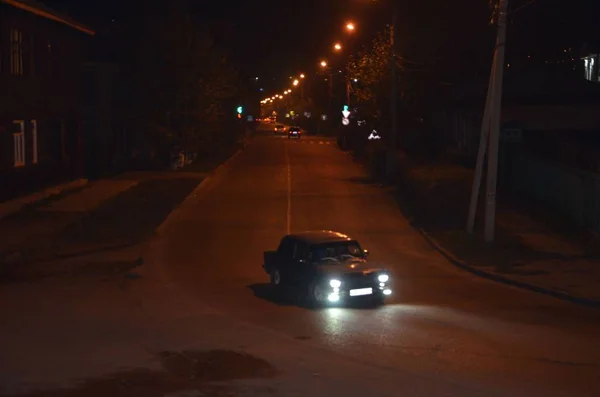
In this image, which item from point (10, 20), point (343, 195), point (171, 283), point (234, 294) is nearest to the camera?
point (234, 294)

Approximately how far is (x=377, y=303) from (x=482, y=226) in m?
12.4

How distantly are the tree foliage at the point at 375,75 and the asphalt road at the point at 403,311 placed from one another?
1447 centimetres

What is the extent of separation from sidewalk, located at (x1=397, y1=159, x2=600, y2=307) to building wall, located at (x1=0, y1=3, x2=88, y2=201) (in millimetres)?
14852

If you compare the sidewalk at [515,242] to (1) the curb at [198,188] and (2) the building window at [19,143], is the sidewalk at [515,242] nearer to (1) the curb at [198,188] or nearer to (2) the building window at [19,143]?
(1) the curb at [198,188]

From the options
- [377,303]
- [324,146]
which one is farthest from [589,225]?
[324,146]

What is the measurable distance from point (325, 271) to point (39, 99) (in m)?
23.9

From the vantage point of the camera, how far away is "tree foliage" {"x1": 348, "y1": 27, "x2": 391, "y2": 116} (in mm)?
51531

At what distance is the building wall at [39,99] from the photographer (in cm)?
3409

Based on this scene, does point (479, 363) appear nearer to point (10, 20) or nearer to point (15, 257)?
point (15, 257)

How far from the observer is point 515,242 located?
2672 cm

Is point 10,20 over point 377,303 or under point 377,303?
over

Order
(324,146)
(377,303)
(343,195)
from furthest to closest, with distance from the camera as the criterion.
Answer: (324,146), (343,195), (377,303)

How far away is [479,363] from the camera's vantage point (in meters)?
12.7

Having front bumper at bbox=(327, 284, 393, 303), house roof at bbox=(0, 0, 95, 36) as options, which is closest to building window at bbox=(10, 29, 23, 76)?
house roof at bbox=(0, 0, 95, 36)
